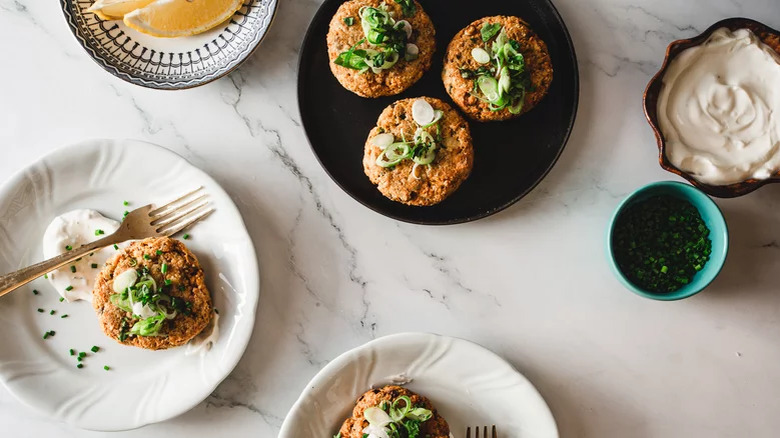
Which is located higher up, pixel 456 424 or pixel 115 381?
pixel 115 381

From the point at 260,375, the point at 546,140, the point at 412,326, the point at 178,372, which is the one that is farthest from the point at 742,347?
the point at 178,372

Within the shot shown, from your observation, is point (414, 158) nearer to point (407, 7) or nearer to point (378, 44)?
point (378, 44)

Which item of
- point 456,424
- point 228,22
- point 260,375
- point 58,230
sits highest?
point 228,22

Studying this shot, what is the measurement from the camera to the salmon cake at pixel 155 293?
2.36 m

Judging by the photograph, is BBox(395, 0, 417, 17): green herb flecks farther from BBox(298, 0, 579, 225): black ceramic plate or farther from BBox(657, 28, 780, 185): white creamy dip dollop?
BBox(657, 28, 780, 185): white creamy dip dollop

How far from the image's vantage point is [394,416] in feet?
7.62

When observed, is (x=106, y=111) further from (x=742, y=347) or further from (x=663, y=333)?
(x=742, y=347)

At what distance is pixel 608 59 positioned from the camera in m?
2.57

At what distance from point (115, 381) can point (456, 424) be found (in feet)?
4.40

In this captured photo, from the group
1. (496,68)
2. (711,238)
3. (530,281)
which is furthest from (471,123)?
(711,238)

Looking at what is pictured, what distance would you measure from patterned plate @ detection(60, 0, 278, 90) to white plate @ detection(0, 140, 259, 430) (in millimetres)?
285

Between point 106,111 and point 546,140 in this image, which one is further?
point 106,111

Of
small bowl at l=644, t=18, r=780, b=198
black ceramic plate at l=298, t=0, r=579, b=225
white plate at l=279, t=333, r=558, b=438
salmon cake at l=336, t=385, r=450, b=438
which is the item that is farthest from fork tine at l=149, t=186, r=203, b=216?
small bowl at l=644, t=18, r=780, b=198

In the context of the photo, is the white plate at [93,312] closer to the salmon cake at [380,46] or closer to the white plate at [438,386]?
the white plate at [438,386]
